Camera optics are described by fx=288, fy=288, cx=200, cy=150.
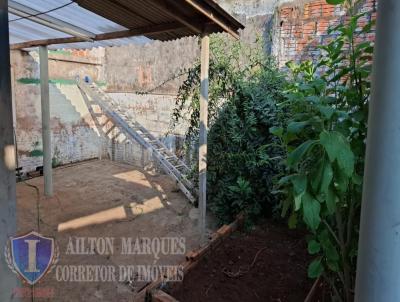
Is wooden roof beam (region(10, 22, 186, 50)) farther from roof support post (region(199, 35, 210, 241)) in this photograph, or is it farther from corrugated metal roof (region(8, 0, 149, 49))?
roof support post (region(199, 35, 210, 241))

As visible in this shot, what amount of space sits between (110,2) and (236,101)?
204 centimetres

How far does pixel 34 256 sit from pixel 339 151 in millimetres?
3120

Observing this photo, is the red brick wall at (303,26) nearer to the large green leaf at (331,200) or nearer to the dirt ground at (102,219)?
the dirt ground at (102,219)

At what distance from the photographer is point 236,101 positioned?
404cm

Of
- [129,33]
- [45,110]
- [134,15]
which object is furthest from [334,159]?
[45,110]

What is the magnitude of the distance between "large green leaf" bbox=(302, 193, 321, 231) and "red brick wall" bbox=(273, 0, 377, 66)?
3.56 meters

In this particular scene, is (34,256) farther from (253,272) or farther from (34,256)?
(253,272)

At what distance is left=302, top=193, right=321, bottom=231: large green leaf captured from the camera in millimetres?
1272

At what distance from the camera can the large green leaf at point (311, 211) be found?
1272mm

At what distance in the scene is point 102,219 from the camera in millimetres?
4160

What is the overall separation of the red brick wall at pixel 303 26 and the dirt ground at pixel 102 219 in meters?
2.96

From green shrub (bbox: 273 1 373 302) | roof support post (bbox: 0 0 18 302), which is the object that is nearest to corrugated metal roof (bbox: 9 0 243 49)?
roof support post (bbox: 0 0 18 302)

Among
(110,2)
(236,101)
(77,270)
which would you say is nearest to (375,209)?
(110,2)

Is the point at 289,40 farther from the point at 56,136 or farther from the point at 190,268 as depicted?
the point at 56,136
